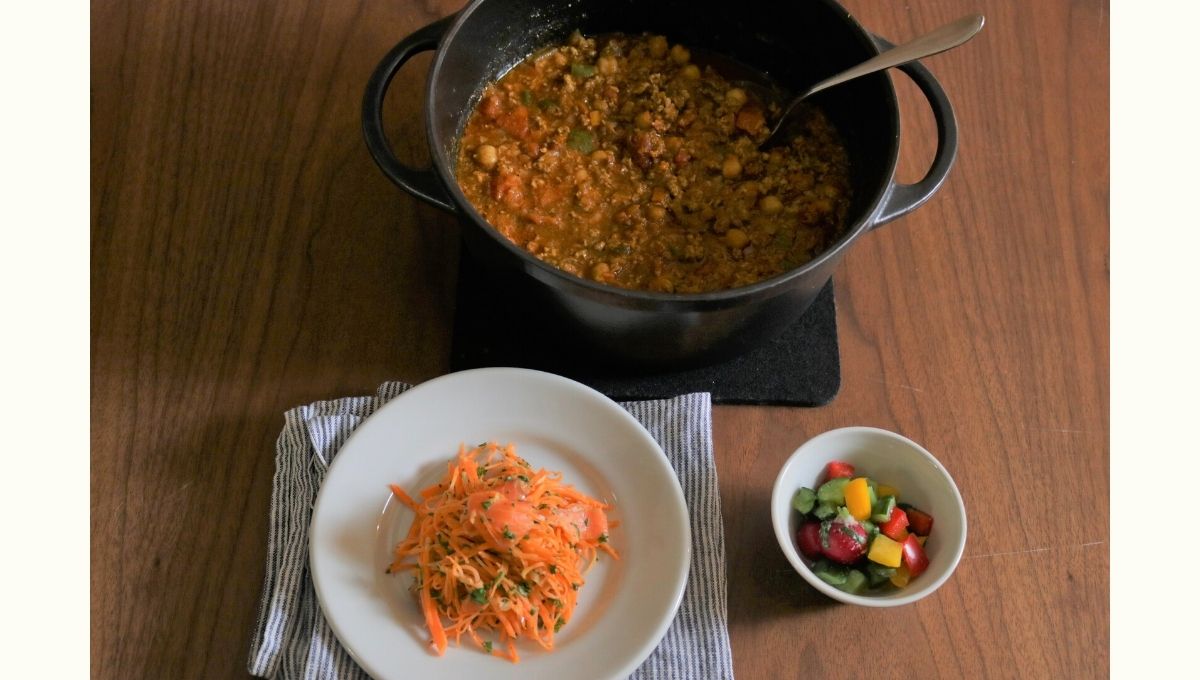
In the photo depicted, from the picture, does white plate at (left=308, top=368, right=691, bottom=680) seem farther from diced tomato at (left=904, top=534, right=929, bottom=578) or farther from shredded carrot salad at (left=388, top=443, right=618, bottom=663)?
diced tomato at (left=904, top=534, right=929, bottom=578)

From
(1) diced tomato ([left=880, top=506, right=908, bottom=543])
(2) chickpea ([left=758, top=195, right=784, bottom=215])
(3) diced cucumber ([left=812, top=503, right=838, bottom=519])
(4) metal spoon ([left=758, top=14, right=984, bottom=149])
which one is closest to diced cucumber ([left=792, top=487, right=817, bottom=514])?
(3) diced cucumber ([left=812, top=503, right=838, bottom=519])

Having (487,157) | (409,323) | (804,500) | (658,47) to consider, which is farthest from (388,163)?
(804,500)

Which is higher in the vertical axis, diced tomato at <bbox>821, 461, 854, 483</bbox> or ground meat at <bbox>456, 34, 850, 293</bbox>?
ground meat at <bbox>456, 34, 850, 293</bbox>

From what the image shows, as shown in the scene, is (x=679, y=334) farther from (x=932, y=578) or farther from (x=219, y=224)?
(x=219, y=224)

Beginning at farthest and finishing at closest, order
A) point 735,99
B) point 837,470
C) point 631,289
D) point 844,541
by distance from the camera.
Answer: point 735,99
point 837,470
point 844,541
point 631,289

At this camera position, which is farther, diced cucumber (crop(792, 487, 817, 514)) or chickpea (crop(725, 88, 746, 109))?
chickpea (crop(725, 88, 746, 109))

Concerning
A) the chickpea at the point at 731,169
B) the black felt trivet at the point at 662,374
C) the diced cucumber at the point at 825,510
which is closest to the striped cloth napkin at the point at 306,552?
the black felt trivet at the point at 662,374

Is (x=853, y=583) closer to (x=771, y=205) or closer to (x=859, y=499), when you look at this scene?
(x=859, y=499)
